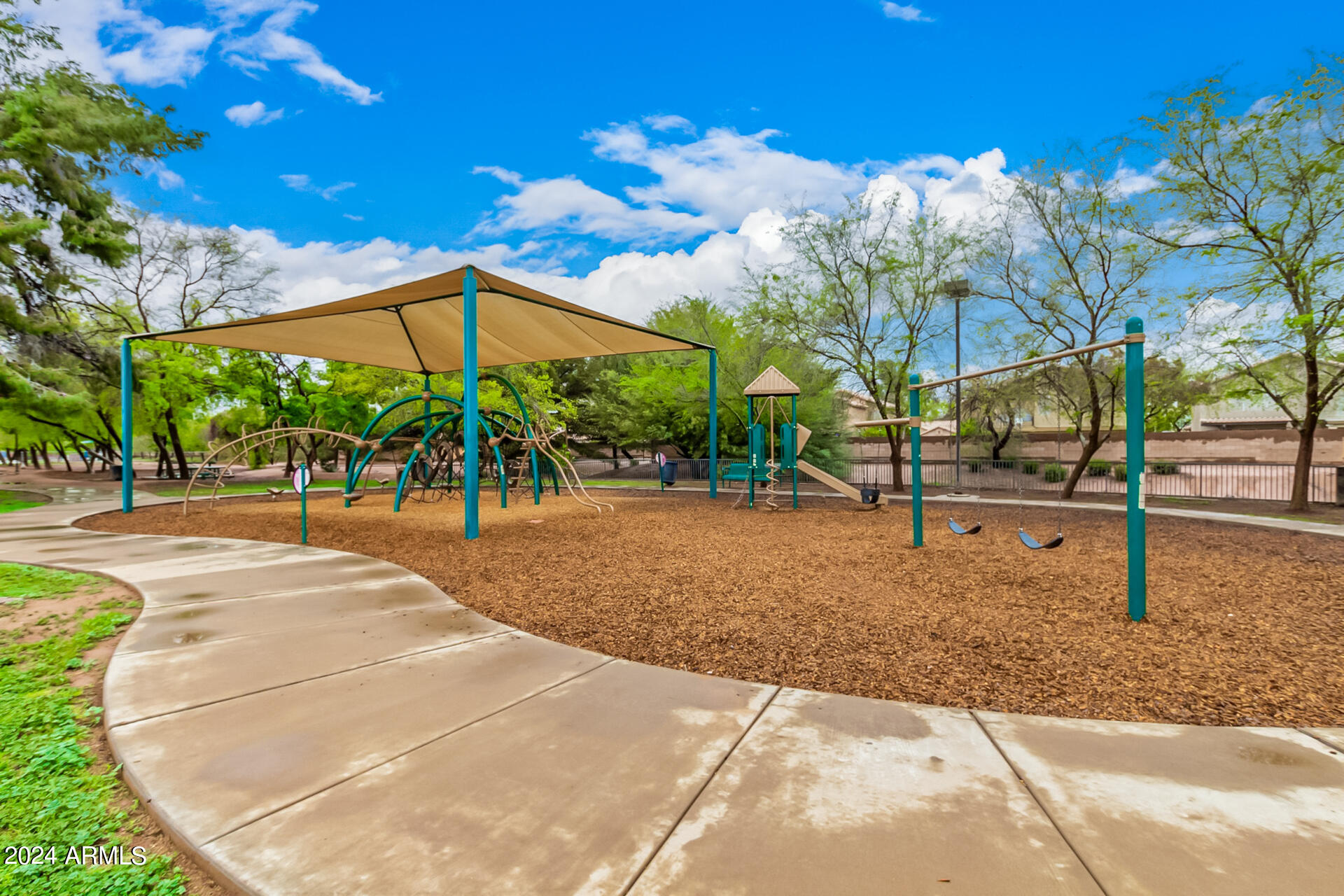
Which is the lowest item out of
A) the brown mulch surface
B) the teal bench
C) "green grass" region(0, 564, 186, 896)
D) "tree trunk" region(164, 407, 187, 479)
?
the brown mulch surface

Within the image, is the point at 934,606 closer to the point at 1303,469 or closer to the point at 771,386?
the point at 771,386

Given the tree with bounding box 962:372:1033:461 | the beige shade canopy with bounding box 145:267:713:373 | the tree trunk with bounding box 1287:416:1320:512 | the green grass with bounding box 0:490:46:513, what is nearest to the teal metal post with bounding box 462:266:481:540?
the beige shade canopy with bounding box 145:267:713:373

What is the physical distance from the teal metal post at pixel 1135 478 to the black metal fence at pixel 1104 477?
14951mm

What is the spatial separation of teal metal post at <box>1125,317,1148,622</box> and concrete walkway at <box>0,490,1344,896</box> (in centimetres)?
222

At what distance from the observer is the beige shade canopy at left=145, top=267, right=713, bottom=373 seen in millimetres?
10867

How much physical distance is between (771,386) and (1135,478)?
31.6ft

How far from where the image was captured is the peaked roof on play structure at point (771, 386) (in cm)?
1452

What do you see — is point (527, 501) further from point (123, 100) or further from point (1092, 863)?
point (123, 100)

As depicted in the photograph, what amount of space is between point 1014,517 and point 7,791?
14296 mm

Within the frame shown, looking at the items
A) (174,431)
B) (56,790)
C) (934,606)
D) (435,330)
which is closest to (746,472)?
(435,330)

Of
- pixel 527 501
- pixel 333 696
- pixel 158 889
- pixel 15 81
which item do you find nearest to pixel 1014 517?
pixel 527 501

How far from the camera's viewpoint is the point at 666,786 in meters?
2.52

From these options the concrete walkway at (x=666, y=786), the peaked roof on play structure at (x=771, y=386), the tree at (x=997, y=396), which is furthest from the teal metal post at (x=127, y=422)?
the tree at (x=997, y=396)

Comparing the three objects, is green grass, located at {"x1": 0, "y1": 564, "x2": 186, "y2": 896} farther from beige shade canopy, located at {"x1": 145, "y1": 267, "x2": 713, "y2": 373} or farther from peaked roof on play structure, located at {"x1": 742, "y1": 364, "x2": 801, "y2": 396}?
peaked roof on play structure, located at {"x1": 742, "y1": 364, "x2": 801, "y2": 396}
